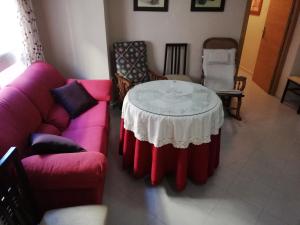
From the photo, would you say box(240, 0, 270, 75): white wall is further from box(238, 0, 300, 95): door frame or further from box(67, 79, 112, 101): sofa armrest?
box(67, 79, 112, 101): sofa armrest

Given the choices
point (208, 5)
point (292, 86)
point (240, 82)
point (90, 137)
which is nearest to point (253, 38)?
point (292, 86)

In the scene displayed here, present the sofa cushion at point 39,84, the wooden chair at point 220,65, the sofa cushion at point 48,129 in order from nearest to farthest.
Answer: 1. the sofa cushion at point 48,129
2. the sofa cushion at point 39,84
3. the wooden chair at point 220,65

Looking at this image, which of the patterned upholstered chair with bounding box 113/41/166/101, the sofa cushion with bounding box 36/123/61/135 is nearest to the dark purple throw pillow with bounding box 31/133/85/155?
the sofa cushion with bounding box 36/123/61/135

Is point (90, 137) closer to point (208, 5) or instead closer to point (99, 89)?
point (99, 89)

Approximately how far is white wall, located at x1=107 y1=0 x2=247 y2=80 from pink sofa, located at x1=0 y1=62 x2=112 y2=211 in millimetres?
1062

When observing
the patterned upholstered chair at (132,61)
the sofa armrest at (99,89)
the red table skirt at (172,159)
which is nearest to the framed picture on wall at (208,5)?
the patterned upholstered chair at (132,61)

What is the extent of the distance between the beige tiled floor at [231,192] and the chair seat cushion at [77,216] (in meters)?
0.55

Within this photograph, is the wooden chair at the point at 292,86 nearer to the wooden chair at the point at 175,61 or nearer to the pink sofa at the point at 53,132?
the wooden chair at the point at 175,61

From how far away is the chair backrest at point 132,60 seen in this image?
3.30 meters

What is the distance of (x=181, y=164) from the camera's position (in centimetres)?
193

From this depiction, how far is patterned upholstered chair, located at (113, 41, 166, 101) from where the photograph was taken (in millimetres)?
3297

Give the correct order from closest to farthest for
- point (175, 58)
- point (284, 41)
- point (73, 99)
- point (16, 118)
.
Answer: point (16, 118) < point (73, 99) < point (175, 58) < point (284, 41)

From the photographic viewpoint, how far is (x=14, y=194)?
1.17m

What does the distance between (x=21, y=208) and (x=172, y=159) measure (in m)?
1.26
